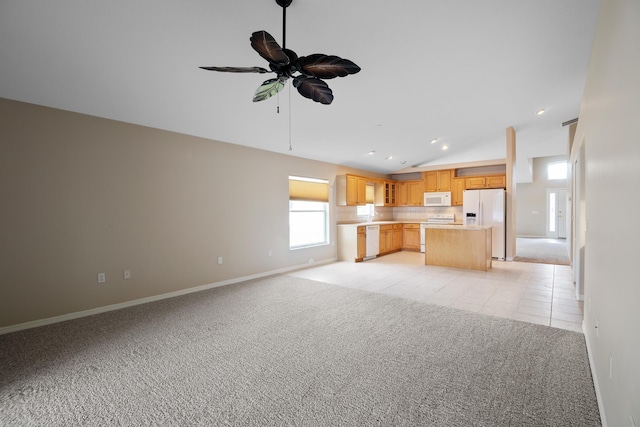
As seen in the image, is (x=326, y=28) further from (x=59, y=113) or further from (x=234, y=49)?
(x=59, y=113)

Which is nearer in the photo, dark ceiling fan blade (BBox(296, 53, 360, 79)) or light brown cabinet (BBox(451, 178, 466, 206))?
dark ceiling fan blade (BBox(296, 53, 360, 79))

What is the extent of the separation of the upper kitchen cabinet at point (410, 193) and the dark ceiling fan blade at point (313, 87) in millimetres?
7236

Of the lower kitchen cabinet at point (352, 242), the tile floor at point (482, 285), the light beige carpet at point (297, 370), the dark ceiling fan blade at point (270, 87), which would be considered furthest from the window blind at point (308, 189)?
the dark ceiling fan blade at point (270, 87)

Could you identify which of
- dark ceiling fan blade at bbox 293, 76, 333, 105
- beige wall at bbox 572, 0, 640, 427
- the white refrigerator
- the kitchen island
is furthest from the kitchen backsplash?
beige wall at bbox 572, 0, 640, 427

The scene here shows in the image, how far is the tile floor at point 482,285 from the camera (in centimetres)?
352

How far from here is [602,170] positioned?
1.90 meters

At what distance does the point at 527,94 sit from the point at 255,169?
181 inches

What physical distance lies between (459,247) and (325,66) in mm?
5279

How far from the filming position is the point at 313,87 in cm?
218

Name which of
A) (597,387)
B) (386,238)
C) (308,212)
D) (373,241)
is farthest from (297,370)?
(386,238)

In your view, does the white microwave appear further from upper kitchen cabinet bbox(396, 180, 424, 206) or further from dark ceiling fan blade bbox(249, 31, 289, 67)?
dark ceiling fan blade bbox(249, 31, 289, 67)

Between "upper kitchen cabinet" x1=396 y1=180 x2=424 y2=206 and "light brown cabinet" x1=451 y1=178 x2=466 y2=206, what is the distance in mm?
880

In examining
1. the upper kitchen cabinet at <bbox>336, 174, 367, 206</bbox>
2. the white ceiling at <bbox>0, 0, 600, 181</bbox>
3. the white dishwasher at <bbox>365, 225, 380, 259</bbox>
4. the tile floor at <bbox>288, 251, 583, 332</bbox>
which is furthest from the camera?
the white dishwasher at <bbox>365, 225, 380, 259</bbox>

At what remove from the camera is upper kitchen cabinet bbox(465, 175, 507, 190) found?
7.65m
